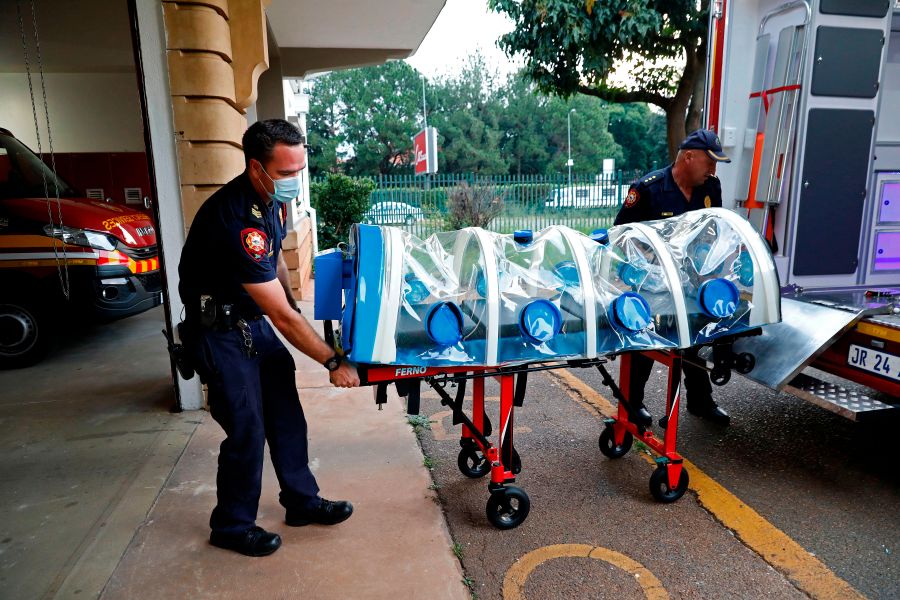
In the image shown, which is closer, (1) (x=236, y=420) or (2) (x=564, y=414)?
(1) (x=236, y=420)

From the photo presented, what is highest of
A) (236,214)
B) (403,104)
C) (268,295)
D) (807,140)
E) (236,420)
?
(403,104)

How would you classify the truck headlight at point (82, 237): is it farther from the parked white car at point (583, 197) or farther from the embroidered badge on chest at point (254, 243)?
the parked white car at point (583, 197)

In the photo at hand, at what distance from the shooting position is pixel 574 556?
2.73m

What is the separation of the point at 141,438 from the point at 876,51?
217 inches

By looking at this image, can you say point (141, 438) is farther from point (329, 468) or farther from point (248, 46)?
point (248, 46)

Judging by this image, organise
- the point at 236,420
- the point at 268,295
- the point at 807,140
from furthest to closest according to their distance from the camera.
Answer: the point at 807,140 < the point at 236,420 < the point at 268,295

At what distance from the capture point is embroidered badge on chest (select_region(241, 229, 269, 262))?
7.96 feet

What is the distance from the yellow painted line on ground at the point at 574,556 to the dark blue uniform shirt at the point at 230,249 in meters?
1.63

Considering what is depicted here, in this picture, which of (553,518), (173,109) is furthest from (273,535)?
(173,109)

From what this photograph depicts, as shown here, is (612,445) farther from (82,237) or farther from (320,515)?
(82,237)

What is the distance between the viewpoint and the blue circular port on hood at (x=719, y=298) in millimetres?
2717

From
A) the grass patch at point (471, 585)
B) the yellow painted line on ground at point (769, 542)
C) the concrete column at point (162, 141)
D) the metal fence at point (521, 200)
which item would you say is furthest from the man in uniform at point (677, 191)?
the metal fence at point (521, 200)

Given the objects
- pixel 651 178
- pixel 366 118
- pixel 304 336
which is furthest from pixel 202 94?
pixel 366 118

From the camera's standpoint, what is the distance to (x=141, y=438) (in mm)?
4016
